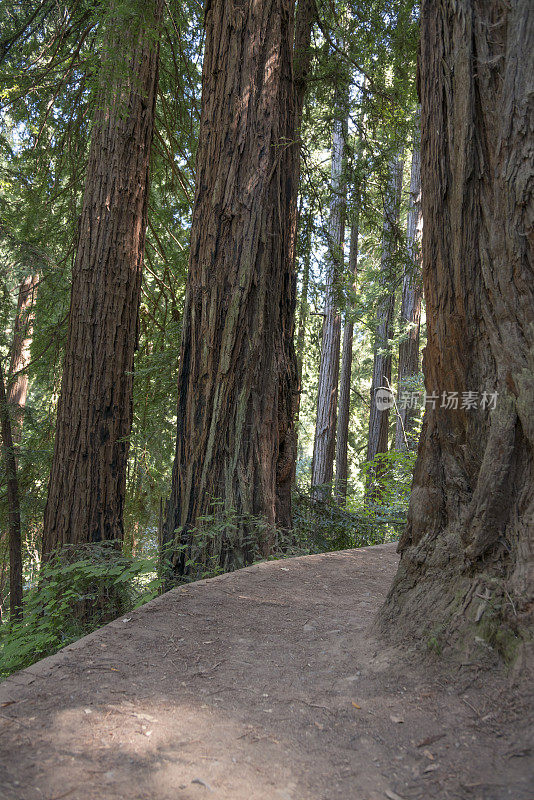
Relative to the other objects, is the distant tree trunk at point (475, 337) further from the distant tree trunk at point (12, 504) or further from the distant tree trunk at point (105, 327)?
the distant tree trunk at point (12, 504)

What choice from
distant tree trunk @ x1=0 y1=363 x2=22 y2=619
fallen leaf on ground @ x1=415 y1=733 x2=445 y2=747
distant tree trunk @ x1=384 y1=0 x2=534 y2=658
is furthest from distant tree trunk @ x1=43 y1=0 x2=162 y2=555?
fallen leaf on ground @ x1=415 y1=733 x2=445 y2=747

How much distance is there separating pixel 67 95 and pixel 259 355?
515 cm

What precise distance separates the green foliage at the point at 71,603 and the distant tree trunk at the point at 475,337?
237cm

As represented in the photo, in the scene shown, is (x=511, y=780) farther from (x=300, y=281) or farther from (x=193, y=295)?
(x=300, y=281)

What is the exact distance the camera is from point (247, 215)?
18.8 ft

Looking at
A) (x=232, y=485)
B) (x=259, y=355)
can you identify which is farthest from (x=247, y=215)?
(x=232, y=485)

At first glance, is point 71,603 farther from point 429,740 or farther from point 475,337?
point 475,337

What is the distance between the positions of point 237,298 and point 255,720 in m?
4.08

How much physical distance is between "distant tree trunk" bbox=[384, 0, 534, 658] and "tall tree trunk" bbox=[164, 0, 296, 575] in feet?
8.79

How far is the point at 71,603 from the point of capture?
5.51 metres

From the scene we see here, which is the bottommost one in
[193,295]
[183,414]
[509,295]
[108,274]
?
[183,414]

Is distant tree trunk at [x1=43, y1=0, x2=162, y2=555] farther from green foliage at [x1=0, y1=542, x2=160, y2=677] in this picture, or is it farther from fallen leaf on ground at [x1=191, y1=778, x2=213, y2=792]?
fallen leaf on ground at [x1=191, y1=778, x2=213, y2=792]
